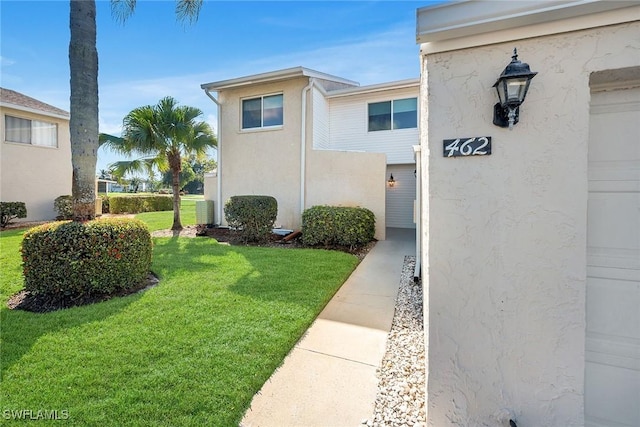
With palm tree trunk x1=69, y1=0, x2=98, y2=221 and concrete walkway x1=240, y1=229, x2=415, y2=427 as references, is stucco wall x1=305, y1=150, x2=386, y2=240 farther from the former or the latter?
palm tree trunk x1=69, y1=0, x2=98, y2=221

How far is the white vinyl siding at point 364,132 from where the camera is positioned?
12.1m

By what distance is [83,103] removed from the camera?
515cm

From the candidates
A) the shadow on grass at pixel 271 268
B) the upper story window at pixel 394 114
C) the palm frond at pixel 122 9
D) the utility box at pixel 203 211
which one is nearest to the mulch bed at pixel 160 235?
the utility box at pixel 203 211

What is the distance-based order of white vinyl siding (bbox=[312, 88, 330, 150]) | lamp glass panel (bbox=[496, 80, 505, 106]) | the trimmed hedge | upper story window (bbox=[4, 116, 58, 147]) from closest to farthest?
lamp glass panel (bbox=[496, 80, 505, 106]), white vinyl siding (bbox=[312, 88, 330, 150]), upper story window (bbox=[4, 116, 58, 147]), the trimmed hedge

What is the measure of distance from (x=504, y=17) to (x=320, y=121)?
10.3 meters

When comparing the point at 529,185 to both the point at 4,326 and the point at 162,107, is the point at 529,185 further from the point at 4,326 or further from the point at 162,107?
the point at 162,107

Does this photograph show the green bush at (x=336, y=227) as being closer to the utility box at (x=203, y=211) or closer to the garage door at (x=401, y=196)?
the garage door at (x=401, y=196)

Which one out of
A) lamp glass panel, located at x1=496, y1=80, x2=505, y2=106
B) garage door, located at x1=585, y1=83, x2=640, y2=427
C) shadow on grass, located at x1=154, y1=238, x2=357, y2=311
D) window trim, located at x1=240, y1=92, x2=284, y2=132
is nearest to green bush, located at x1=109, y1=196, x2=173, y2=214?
window trim, located at x1=240, y1=92, x2=284, y2=132

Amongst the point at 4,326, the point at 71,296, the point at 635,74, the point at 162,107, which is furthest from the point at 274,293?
the point at 162,107

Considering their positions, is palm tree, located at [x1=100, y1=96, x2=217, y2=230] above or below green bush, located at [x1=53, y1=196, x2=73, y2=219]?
above

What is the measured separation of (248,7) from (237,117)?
4596mm

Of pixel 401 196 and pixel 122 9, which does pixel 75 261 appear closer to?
pixel 122 9

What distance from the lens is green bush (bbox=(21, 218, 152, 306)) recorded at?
467cm

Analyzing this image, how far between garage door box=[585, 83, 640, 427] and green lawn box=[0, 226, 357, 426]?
9.41ft
